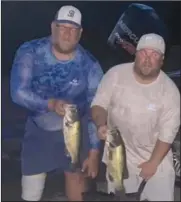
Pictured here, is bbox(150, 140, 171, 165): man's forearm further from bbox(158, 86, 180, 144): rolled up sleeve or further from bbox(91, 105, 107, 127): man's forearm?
bbox(91, 105, 107, 127): man's forearm

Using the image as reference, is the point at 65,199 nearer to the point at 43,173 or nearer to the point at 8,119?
the point at 43,173

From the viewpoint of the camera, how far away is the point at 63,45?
9.75ft

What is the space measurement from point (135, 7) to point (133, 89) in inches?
14.3

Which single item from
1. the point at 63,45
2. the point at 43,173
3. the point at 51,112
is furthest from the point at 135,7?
the point at 43,173

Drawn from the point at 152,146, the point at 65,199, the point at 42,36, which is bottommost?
the point at 65,199

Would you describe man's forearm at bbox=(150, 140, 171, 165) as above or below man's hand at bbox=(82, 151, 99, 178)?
above

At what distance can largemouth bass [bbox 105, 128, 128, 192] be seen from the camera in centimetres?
295

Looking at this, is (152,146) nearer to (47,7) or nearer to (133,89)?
(133,89)

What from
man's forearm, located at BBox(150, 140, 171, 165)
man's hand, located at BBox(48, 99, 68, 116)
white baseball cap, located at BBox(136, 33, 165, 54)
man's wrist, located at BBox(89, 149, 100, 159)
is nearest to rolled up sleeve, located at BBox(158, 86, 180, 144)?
man's forearm, located at BBox(150, 140, 171, 165)

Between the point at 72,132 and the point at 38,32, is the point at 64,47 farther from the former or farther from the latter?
the point at 72,132

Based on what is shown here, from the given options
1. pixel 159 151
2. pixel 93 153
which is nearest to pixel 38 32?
pixel 93 153

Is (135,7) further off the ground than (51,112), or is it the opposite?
(135,7)

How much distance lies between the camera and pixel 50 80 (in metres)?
2.97

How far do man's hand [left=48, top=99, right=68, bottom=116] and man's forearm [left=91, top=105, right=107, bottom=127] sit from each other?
0.44 ft
